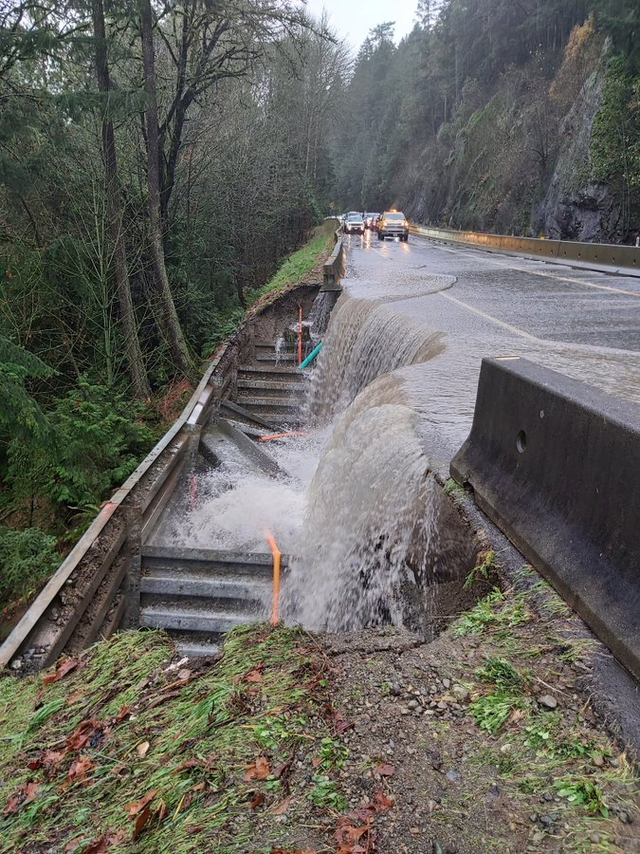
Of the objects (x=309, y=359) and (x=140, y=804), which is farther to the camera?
(x=309, y=359)

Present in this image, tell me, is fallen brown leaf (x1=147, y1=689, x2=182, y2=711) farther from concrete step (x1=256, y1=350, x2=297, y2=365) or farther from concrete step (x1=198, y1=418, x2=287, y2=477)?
concrete step (x1=256, y1=350, x2=297, y2=365)

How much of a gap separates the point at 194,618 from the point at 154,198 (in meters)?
12.9

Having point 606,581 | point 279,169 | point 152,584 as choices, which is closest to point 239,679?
point 606,581

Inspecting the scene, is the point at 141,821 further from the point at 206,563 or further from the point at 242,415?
the point at 242,415

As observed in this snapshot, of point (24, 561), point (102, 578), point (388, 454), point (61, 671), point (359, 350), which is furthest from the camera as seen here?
point (359, 350)

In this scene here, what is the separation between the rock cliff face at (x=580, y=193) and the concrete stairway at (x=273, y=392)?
17920 mm

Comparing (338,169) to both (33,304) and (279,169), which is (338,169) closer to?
(279,169)

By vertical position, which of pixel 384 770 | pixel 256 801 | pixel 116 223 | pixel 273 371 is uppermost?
pixel 116 223

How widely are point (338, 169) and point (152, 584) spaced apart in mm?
90960

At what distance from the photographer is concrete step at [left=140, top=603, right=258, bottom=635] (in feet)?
22.4

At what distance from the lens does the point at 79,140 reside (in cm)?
1520

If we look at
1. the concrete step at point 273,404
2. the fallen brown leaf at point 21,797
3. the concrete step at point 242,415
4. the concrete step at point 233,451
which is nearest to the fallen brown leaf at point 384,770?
the fallen brown leaf at point 21,797

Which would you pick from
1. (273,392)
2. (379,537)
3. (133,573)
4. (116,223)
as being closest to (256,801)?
(379,537)

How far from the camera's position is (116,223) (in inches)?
599
